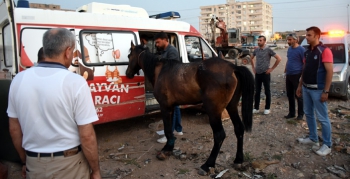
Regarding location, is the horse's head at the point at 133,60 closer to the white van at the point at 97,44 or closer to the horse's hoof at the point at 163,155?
the white van at the point at 97,44

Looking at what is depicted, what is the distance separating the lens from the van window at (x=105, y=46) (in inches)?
176

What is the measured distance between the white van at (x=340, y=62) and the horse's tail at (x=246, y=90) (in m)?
4.93

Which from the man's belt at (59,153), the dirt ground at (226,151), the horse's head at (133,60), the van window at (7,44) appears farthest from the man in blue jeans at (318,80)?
the van window at (7,44)

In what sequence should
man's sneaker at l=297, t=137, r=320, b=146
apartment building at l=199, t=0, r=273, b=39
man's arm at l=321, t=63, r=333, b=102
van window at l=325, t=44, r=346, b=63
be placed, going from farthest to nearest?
apartment building at l=199, t=0, r=273, b=39 < van window at l=325, t=44, r=346, b=63 < man's sneaker at l=297, t=137, r=320, b=146 < man's arm at l=321, t=63, r=333, b=102

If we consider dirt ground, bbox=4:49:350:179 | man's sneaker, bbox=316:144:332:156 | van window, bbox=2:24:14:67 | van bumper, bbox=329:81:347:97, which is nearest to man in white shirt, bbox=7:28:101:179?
dirt ground, bbox=4:49:350:179

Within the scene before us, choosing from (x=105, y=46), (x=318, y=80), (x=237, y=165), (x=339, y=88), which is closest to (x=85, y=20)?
(x=105, y=46)

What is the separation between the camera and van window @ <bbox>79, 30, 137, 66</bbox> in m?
4.48

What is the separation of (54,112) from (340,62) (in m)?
8.78

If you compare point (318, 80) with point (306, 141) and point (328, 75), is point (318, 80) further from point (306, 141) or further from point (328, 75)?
point (306, 141)

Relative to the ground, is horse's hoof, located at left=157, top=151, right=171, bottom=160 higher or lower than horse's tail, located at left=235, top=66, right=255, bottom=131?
lower

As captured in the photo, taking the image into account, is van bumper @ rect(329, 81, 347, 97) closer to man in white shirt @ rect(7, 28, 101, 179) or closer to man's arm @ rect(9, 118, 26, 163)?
man in white shirt @ rect(7, 28, 101, 179)

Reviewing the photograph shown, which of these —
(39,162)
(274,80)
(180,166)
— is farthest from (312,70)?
(274,80)

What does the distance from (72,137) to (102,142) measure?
11.6 feet

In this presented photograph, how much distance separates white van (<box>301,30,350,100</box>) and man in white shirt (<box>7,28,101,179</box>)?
304 inches
